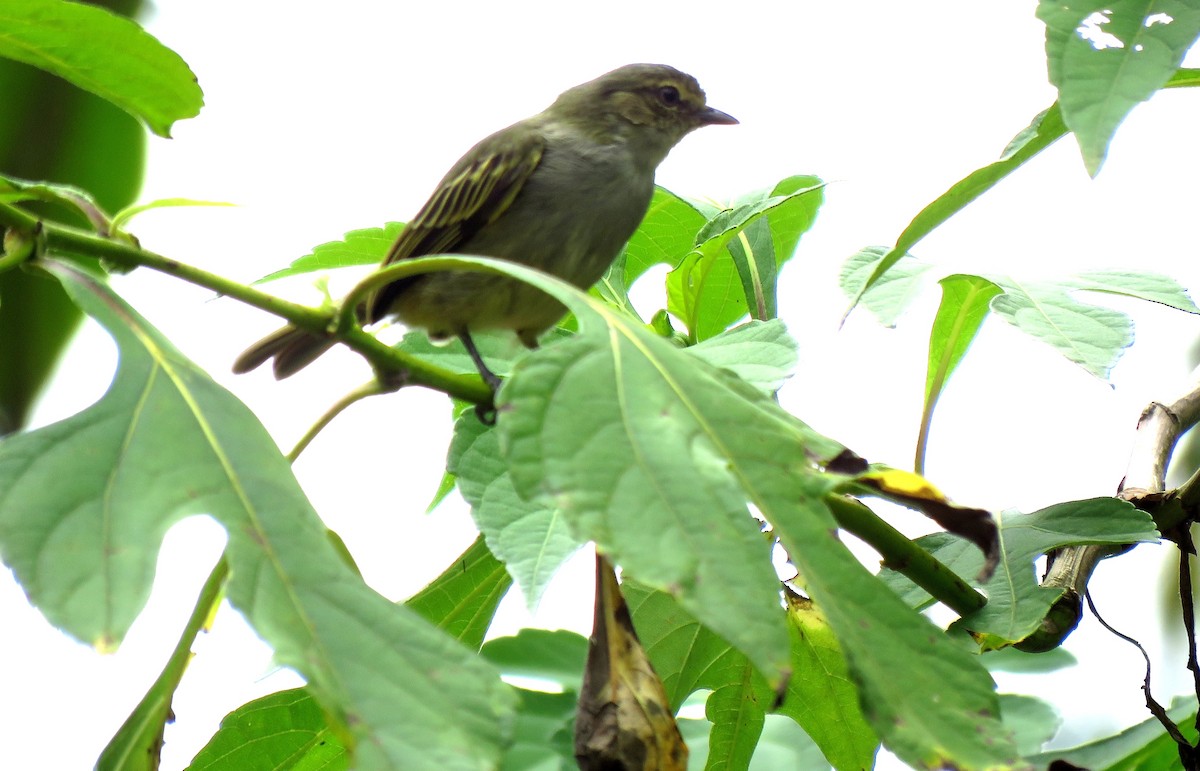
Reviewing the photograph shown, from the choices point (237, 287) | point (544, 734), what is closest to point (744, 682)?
point (544, 734)

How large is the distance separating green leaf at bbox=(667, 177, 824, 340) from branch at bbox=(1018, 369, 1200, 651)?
0.58m

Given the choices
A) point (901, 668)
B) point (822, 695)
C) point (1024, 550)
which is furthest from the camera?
point (822, 695)

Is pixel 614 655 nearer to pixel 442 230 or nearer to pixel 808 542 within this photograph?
pixel 808 542

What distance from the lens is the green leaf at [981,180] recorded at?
56.0 inches

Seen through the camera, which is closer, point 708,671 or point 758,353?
point 758,353

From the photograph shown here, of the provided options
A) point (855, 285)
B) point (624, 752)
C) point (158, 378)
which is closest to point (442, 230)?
point (855, 285)

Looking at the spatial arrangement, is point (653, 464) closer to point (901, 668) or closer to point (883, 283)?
point (901, 668)

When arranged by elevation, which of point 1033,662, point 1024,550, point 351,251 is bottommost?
point 1033,662

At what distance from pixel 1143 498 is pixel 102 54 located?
58.3 inches

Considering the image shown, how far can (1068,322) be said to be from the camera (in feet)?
5.34

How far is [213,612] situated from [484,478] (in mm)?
376

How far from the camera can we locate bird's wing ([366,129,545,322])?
2.92 metres

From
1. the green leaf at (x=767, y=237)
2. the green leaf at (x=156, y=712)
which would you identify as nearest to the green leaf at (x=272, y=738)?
the green leaf at (x=156, y=712)

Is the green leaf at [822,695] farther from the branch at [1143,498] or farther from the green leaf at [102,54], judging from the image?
the green leaf at [102,54]
